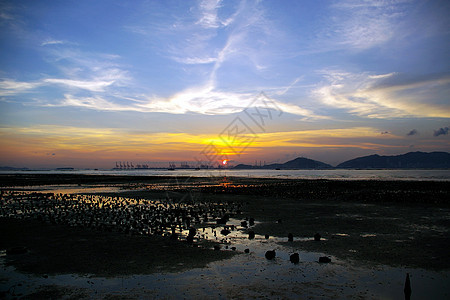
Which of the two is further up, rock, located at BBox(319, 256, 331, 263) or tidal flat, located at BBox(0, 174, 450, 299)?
rock, located at BBox(319, 256, 331, 263)

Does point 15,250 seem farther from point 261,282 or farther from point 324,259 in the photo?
point 324,259

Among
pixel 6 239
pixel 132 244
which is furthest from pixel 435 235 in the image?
pixel 6 239

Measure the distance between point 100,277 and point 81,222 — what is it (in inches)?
454

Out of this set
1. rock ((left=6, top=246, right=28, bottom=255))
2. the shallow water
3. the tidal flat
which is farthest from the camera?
rock ((left=6, top=246, right=28, bottom=255))

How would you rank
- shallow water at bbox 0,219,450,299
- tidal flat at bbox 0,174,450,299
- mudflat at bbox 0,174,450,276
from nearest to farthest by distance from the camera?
1. shallow water at bbox 0,219,450,299
2. tidal flat at bbox 0,174,450,299
3. mudflat at bbox 0,174,450,276

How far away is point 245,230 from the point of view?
1806cm

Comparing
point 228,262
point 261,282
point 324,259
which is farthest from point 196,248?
point 324,259

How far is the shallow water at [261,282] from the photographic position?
8734 millimetres

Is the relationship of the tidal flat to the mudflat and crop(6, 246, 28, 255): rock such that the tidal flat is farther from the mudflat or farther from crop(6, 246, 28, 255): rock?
crop(6, 246, 28, 255): rock

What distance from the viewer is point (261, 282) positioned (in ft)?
31.4

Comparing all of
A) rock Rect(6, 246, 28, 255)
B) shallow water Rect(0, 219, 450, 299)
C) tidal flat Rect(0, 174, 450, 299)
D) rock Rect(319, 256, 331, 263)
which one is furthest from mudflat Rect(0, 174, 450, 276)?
rock Rect(319, 256, 331, 263)

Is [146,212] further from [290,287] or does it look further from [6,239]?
[290,287]

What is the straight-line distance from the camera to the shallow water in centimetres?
873

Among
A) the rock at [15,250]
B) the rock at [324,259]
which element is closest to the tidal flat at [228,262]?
the rock at [324,259]
